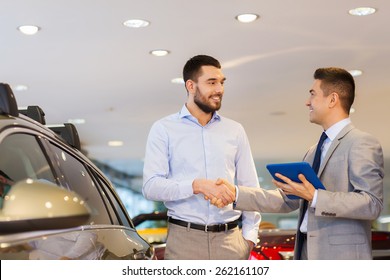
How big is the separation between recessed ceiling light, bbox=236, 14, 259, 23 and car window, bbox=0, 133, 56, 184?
4255 millimetres

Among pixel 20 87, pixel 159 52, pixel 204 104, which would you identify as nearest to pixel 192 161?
pixel 204 104

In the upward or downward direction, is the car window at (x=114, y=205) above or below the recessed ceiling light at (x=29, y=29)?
below

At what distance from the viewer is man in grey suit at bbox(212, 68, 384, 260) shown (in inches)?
124

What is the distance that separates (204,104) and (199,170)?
1.06 ft

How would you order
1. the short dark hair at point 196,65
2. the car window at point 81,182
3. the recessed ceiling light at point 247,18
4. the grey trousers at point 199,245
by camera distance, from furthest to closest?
the recessed ceiling light at point 247,18, the short dark hair at point 196,65, the grey trousers at point 199,245, the car window at point 81,182

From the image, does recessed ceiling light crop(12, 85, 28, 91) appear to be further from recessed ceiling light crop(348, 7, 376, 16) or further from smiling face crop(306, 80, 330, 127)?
smiling face crop(306, 80, 330, 127)

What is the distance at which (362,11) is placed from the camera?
6293 mm

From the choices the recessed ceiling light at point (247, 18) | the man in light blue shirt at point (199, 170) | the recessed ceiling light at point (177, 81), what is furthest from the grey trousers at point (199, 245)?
the recessed ceiling light at point (177, 81)

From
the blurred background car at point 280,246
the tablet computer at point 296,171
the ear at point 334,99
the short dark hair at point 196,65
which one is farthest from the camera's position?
the blurred background car at point 280,246

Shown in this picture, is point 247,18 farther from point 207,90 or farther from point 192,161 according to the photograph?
point 192,161

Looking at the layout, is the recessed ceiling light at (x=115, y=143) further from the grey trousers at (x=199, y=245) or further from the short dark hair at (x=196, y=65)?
the grey trousers at (x=199, y=245)

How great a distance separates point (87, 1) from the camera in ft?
19.5

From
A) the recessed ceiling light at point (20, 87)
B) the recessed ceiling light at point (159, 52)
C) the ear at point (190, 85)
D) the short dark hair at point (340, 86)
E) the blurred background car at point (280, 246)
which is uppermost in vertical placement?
the recessed ceiling light at point (159, 52)

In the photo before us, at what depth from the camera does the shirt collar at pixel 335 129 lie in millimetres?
3357
